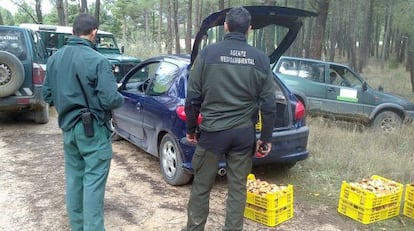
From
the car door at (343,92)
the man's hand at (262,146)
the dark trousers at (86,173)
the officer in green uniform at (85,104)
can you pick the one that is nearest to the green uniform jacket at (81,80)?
the officer in green uniform at (85,104)

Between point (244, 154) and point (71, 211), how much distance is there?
152 cm

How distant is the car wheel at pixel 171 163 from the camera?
4918 millimetres

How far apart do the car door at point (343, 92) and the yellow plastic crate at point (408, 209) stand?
18.4 feet

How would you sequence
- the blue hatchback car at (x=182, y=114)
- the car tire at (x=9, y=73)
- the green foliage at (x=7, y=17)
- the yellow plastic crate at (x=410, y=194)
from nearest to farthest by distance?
the yellow plastic crate at (x=410, y=194) < the blue hatchback car at (x=182, y=114) < the car tire at (x=9, y=73) < the green foliage at (x=7, y=17)

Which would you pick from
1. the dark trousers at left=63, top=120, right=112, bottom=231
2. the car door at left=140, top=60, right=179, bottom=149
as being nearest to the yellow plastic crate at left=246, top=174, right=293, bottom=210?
the car door at left=140, top=60, right=179, bottom=149

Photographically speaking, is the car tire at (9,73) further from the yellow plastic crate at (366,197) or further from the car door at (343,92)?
the car door at (343,92)

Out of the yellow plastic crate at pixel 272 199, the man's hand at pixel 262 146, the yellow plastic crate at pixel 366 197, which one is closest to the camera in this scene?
the man's hand at pixel 262 146

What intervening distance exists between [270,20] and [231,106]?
2016 mm

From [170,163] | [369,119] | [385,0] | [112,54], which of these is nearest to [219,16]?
[170,163]

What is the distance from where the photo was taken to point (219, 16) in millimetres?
4180

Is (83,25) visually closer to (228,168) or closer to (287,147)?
(228,168)

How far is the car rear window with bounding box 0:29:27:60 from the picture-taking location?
7.57 m

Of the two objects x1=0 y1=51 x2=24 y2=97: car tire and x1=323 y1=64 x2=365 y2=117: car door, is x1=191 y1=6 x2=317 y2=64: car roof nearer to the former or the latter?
x1=0 y1=51 x2=24 y2=97: car tire

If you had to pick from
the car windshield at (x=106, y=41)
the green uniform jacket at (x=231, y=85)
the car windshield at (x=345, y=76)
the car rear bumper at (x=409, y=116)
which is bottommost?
the car rear bumper at (x=409, y=116)
